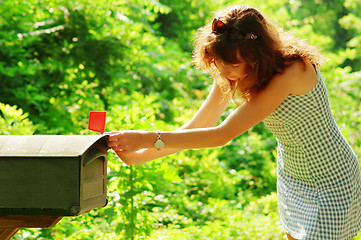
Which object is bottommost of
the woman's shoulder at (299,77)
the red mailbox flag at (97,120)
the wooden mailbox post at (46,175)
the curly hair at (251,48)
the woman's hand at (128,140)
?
the wooden mailbox post at (46,175)

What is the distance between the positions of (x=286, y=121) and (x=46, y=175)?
936 millimetres

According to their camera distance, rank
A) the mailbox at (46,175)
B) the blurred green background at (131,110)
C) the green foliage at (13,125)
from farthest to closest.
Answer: the green foliage at (13,125) < the blurred green background at (131,110) < the mailbox at (46,175)

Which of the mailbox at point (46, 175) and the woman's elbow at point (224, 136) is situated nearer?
the mailbox at point (46, 175)

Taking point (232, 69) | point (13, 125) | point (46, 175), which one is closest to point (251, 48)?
point (232, 69)

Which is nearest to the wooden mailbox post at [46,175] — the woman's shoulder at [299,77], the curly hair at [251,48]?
the curly hair at [251,48]

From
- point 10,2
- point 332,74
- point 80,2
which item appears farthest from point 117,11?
point 332,74

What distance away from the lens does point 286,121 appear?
191 centimetres

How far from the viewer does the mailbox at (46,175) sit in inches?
67.5

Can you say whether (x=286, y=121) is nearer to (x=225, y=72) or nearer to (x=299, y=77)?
(x=299, y=77)

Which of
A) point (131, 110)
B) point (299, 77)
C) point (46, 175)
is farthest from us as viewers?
point (131, 110)

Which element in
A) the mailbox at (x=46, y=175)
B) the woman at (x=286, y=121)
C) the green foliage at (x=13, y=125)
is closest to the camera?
the mailbox at (x=46, y=175)

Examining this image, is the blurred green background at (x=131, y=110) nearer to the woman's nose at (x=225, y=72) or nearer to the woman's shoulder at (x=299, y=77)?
the woman's nose at (x=225, y=72)

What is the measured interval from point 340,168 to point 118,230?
1.63 m

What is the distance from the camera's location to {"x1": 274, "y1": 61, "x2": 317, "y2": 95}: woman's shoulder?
1827 mm
